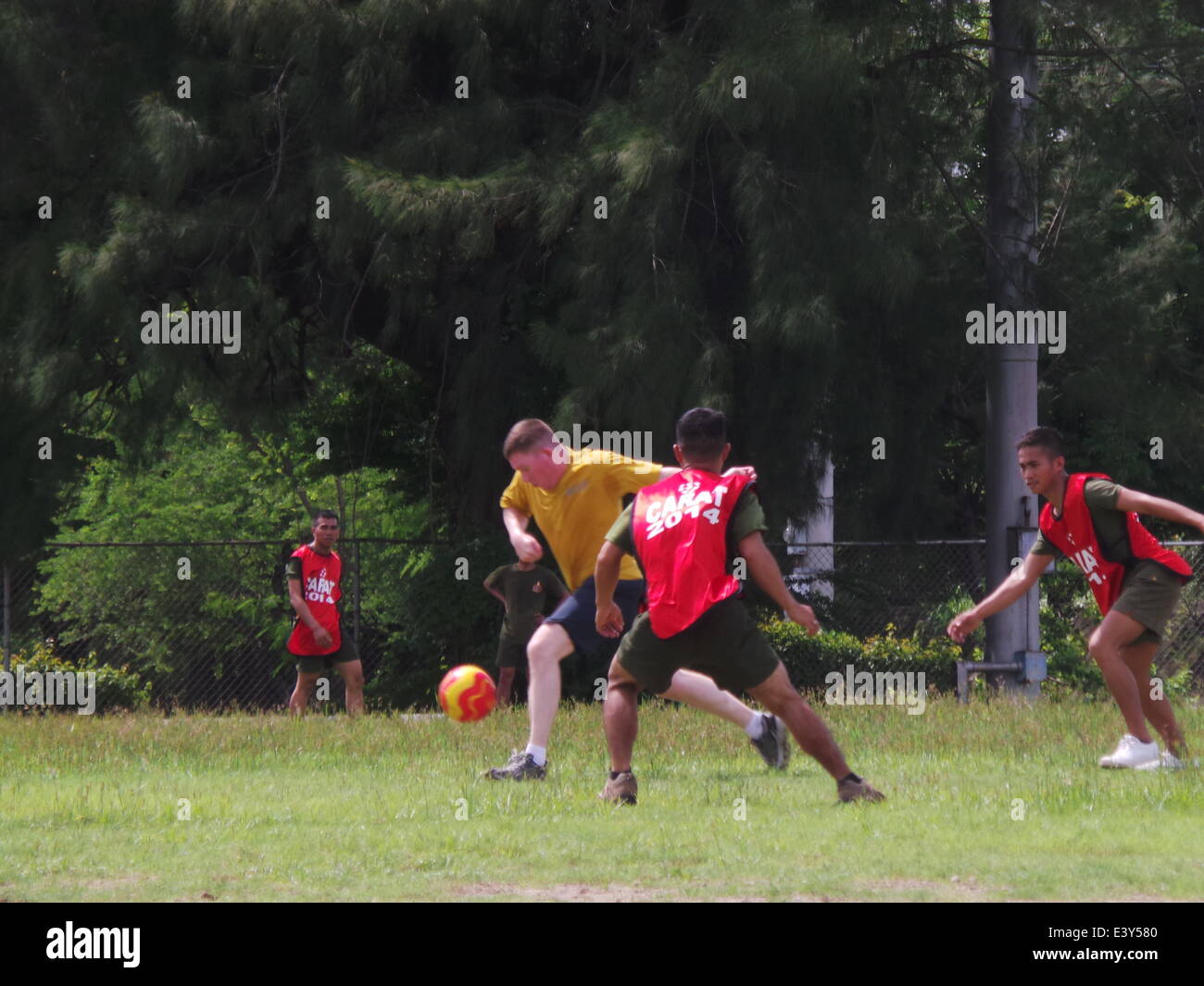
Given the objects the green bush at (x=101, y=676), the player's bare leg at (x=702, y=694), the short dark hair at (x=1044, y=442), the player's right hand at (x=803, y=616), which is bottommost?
the green bush at (x=101, y=676)

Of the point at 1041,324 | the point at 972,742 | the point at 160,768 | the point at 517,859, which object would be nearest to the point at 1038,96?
the point at 1041,324

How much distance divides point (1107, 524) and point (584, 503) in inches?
111

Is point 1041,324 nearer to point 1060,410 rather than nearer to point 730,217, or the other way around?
point 730,217

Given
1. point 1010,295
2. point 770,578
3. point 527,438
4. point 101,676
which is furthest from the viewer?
point 101,676

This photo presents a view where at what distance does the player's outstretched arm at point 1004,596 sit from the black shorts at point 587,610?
5.48ft

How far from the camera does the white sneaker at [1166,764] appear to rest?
902 centimetres

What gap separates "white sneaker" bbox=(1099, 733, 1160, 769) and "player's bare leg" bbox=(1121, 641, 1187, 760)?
0.14 m

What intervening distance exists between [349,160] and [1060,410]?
35.5 ft

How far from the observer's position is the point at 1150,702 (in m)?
9.39

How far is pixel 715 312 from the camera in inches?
592

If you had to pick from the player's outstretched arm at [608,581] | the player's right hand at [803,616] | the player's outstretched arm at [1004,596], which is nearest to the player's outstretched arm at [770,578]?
the player's right hand at [803,616]

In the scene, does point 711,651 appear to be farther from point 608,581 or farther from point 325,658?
point 325,658

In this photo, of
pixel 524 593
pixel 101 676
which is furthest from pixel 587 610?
pixel 101 676

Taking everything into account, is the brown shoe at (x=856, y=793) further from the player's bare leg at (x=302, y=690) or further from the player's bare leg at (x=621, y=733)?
the player's bare leg at (x=302, y=690)
